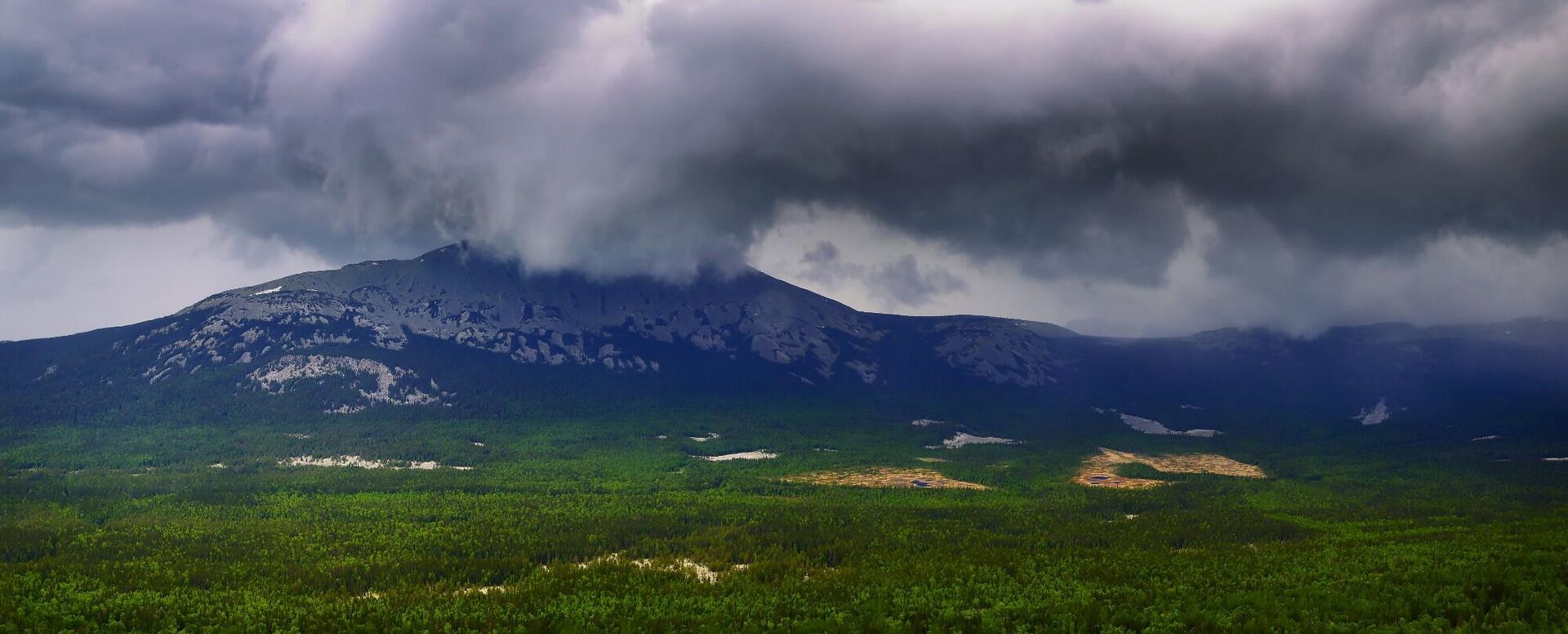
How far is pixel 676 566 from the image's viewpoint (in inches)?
4717

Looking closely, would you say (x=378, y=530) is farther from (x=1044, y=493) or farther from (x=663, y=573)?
(x=1044, y=493)

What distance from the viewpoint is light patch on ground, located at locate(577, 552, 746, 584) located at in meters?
116

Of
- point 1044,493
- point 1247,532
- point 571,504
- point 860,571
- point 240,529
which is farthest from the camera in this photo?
point 1044,493

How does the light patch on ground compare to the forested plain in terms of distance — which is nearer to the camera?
the forested plain

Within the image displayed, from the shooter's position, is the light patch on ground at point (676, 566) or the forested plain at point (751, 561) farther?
the light patch on ground at point (676, 566)

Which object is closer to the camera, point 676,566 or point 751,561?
point 676,566

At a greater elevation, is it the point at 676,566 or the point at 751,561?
the point at 676,566

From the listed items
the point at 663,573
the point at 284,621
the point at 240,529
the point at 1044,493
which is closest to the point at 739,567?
the point at 663,573

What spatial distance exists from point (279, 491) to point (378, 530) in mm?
53395

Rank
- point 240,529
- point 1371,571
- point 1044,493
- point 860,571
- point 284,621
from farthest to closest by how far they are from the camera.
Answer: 1. point 1044,493
2. point 240,529
3. point 860,571
4. point 1371,571
5. point 284,621

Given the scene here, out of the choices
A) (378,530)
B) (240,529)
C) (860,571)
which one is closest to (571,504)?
(378,530)

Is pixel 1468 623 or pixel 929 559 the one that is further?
pixel 929 559

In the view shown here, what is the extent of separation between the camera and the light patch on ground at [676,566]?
11583cm

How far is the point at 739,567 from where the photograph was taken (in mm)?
121500
